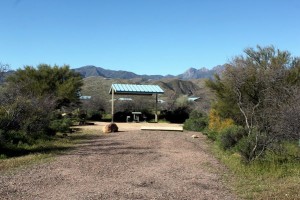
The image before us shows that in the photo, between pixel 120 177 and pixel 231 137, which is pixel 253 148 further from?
pixel 120 177

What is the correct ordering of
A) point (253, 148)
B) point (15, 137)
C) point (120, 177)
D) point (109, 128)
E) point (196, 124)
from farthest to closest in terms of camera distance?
point (196, 124), point (109, 128), point (15, 137), point (253, 148), point (120, 177)

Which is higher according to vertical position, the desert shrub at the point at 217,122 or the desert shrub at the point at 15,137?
the desert shrub at the point at 217,122

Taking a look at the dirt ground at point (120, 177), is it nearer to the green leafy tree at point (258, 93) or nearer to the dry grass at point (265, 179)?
the dry grass at point (265, 179)

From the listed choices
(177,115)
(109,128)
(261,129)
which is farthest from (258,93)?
(177,115)

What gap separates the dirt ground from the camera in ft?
25.0

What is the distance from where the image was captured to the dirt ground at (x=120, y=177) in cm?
762

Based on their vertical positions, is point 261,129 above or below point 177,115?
below

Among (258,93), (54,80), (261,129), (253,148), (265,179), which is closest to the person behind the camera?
(265,179)

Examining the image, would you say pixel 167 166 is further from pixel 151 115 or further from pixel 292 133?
pixel 151 115

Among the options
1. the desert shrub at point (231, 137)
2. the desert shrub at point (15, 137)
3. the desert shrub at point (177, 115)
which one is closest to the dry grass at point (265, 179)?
the desert shrub at point (231, 137)

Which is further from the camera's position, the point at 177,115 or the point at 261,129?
the point at 177,115

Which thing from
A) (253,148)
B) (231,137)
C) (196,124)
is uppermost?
(196,124)

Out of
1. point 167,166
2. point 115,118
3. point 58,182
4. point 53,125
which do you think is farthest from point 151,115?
point 58,182

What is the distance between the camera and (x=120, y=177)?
30.5 ft
